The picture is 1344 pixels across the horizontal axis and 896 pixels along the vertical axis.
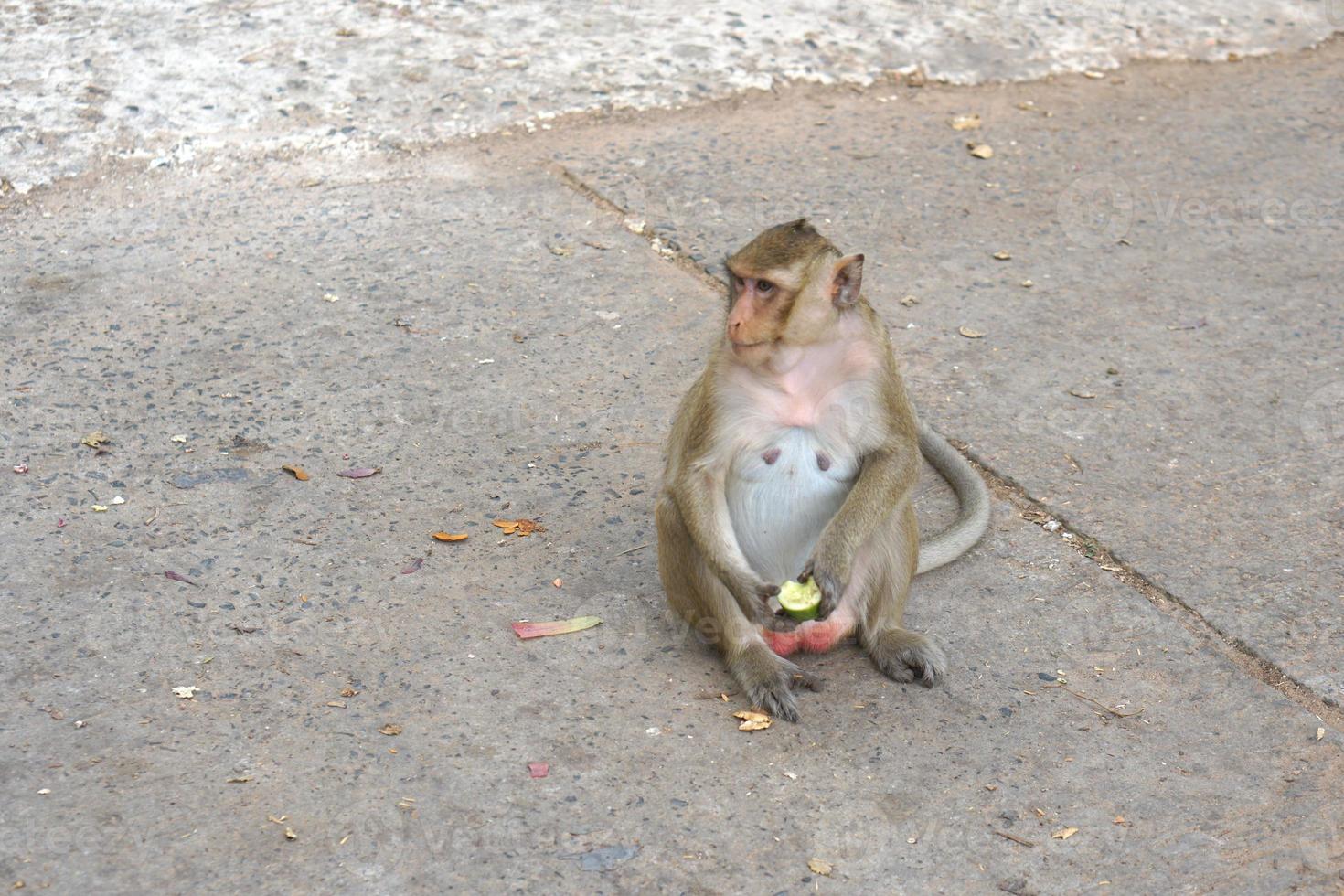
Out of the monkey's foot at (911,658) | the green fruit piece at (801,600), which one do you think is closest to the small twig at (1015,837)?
the monkey's foot at (911,658)

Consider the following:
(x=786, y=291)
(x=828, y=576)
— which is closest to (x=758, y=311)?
(x=786, y=291)

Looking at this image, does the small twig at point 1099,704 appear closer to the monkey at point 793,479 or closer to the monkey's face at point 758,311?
the monkey at point 793,479

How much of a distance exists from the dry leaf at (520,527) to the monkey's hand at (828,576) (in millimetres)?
911

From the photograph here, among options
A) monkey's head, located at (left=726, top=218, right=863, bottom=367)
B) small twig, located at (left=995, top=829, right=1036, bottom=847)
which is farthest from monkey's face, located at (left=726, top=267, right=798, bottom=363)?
small twig, located at (left=995, top=829, right=1036, bottom=847)

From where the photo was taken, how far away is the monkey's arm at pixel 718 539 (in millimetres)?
3373

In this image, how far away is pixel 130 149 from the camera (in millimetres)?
5684

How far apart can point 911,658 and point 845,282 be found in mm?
873

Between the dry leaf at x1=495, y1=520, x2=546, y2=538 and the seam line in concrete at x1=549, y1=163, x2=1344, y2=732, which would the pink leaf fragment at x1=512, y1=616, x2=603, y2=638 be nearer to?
the dry leaf at x1=495, y1=520, x2=546, y2=538

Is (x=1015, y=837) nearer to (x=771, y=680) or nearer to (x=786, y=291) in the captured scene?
(x=771, y=680)

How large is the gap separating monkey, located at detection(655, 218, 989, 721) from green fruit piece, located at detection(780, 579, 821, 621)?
0.02m

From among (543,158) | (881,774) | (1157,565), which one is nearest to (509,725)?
(881,774)

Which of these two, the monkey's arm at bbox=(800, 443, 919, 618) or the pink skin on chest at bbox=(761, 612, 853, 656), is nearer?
the monkey's arm at bbox=(800, 443, 919, 618)

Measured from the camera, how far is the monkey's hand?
3.35 m

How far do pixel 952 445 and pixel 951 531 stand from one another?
569mm
